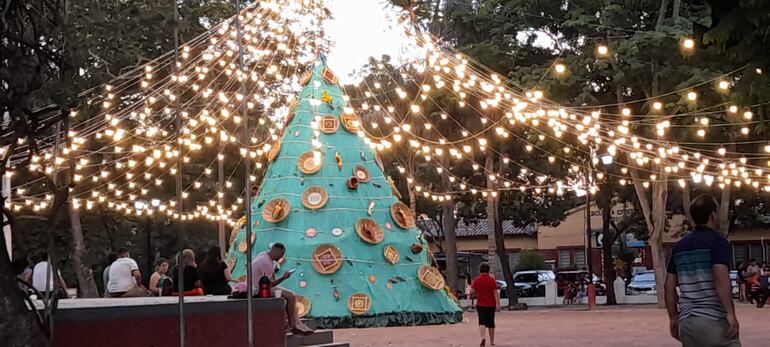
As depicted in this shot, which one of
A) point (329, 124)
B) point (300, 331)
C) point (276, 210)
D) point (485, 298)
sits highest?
point (329, 124)

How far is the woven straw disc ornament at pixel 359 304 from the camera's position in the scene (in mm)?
20094

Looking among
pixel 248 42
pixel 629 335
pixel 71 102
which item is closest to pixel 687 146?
pixel 629 335

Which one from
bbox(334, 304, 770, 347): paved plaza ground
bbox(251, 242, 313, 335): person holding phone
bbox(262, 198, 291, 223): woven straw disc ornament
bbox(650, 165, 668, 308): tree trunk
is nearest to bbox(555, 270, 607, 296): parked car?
bbox(650, 165, 668, 308): tree trunk

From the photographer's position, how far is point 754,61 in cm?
766

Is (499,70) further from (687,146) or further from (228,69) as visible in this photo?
(228,69)

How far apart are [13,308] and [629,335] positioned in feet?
44.9

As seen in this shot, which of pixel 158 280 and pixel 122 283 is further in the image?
pixel 158 280

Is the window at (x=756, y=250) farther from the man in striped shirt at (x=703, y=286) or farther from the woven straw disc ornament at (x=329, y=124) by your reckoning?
the man in striped shirt at (x=703, y=286)

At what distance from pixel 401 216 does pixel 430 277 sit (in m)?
1.63

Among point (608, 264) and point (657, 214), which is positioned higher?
point (657, 214)

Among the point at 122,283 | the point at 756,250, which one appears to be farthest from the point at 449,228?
the point at 756,250

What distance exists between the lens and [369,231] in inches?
824

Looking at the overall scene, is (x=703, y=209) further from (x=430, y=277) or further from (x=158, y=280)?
(x=430, y=277)

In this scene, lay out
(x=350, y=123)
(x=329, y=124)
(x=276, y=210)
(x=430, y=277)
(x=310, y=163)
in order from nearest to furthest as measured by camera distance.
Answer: (x=276, y=210)
(x=430, y=277)
(x=310, y=163)
(x=329, y=124)
(x=350, y=123)
